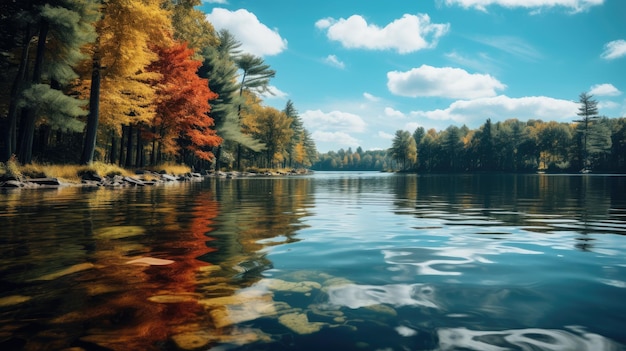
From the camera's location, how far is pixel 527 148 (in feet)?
317

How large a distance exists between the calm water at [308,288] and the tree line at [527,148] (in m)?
96.2

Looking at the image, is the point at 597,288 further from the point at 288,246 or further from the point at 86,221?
the point at 86,221

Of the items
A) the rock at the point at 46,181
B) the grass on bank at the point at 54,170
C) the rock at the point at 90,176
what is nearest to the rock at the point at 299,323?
the rock at the point at 46,181

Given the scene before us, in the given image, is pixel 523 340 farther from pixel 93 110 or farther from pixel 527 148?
pixel 527 148

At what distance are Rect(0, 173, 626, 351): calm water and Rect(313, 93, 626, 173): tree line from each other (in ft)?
316

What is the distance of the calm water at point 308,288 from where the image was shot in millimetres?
2240

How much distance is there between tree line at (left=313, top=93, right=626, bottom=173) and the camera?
86.5 metres

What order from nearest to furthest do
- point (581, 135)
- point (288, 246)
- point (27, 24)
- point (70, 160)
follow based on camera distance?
point (288, 246), point (27, 24), point (70, 160), point (581, 135)

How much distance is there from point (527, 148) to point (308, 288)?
10731cm

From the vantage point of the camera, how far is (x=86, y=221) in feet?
23.0

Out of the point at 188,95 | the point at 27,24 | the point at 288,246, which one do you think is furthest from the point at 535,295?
the point at 188,95

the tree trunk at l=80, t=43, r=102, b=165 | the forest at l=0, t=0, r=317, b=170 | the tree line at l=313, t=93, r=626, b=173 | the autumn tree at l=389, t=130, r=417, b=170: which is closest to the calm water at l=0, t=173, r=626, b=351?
the forest at l=0, t=0, r=317, b=170

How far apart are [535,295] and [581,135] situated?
335 ft

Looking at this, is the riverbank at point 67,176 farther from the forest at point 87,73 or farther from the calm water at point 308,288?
the calm water at point 308,288
